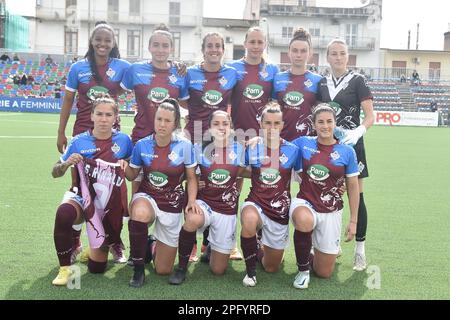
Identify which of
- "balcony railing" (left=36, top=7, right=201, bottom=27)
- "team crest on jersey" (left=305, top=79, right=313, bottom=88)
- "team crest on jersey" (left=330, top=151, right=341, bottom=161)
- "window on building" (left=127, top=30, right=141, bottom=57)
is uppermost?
"balcony railing" (left=36, top=7, right=201, bottom=27)

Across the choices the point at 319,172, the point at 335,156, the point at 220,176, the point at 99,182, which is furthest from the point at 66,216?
the point at 335,156

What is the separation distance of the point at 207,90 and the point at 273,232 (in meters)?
1.34

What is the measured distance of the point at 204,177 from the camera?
4137mm

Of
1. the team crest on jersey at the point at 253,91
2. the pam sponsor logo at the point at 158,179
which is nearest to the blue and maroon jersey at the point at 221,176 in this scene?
the pam sponsor logo at the point at 158,179

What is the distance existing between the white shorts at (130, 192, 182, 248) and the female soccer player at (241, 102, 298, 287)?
1.70ft

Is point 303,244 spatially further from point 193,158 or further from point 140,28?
point 140,28

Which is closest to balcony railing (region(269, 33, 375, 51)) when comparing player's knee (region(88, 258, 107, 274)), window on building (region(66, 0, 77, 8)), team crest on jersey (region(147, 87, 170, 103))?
window on building (region(66, 0, 77, 8))

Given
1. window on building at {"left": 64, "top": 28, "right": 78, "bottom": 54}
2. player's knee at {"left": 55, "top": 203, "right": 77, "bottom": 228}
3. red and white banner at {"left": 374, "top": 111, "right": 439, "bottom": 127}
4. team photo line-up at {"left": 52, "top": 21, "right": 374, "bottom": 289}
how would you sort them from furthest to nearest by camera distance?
window on building at {"left": 64, "top": 28, "right": 78, "bottom": 54}, red and white banner at {"left": 374, "top": 111, "right": 439, "bottom": 127}, team photo line-up at {"left": 52, "top": 21, "right": 374, "bottom": 289}, player's knee at {"left": 55, "top": 203, "right": 77, "bottom": 228}

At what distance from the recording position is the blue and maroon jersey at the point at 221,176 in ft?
13.5

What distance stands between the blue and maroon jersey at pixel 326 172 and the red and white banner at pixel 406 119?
23.9m

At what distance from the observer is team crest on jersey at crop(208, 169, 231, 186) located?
4098 millimetres

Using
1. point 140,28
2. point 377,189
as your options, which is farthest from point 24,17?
point 377,189

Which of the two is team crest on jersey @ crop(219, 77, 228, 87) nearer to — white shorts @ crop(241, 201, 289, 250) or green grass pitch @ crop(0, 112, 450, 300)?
white shorts @ crop(241, 201, 289, 250)

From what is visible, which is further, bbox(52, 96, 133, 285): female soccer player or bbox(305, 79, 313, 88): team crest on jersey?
bbox(305, 79, 313, 88): team crest on jersey
